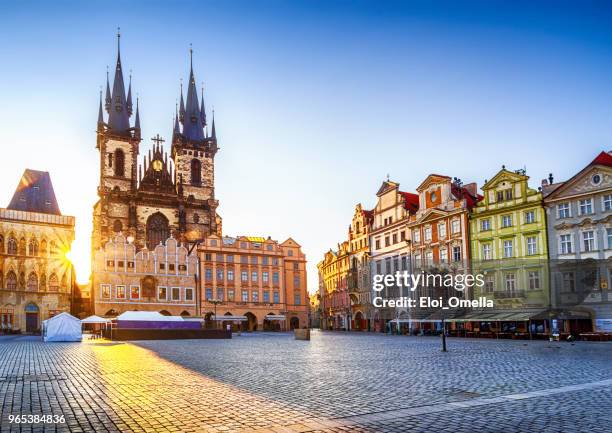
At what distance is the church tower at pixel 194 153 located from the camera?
320 ft

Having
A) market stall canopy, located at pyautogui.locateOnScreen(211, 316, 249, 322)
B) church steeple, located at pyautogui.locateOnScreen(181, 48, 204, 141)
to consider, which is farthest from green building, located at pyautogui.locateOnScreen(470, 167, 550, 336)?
church steeple, located at pyautogui.locateOnScreen(181, 48, 204, 141)

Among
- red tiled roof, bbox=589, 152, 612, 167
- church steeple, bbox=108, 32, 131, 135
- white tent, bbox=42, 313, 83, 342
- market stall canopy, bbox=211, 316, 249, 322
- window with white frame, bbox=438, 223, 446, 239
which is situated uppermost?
church steeple, bbox=108, 32, 131, 135

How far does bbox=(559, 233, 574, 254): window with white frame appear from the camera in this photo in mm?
46781

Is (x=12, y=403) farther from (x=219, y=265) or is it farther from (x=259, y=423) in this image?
(x=219, y=265)

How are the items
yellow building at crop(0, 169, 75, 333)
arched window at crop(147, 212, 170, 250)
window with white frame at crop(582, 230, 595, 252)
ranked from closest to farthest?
window with white frame at crop(582, 230, 595, 252) < yellow building at crop(0, 169, 75, 333) < arched window at crop(147, 212, 170, 250)

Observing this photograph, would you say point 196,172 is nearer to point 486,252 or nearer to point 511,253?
point 486,252

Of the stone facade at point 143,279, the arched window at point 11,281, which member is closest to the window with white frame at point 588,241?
the stone facade at point 143,279

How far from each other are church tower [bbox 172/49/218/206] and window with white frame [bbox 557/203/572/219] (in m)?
58.8

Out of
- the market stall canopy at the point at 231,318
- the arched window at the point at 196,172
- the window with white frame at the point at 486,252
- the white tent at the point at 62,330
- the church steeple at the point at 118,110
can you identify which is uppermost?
the church steeple at the point at 118,110

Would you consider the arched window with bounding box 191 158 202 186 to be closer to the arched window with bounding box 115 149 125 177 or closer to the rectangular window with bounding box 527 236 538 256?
the arched window with bounding box 115 149 125 177

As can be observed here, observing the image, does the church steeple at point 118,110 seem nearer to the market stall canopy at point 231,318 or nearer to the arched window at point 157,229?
the arched window at point 157,229

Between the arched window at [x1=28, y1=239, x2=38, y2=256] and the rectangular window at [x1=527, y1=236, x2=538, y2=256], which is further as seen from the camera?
the arched window at [x1=28, y1=239, x2=38, y2=256]

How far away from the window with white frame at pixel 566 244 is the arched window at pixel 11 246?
6044 centimetres

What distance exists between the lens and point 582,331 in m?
44.2
